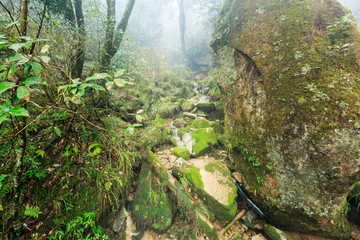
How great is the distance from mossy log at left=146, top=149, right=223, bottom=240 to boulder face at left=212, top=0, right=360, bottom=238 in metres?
1.04

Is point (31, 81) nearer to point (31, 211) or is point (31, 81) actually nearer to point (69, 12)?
point (31, 211)

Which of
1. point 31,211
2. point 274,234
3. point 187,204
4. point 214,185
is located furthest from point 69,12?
point 274,234

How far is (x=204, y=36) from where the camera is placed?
17375 millimetres

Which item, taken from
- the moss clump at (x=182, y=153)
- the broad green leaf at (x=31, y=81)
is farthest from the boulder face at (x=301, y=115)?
the broad green leaf at (x=31, y=81)

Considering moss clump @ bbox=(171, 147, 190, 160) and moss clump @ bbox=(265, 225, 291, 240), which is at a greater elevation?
moss clump @ bbox=(265, 225, 291, 240)

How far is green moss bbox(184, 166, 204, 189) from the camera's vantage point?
284 centimetres

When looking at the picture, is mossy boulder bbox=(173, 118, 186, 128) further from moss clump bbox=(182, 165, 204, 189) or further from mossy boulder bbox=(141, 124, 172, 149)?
moss clump bbox=(182, 165, 204, 189)

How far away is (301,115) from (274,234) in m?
2.15

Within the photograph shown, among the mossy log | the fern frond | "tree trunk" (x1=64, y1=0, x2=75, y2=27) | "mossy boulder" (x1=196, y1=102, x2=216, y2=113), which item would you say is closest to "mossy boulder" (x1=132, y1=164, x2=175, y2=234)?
the mossy log

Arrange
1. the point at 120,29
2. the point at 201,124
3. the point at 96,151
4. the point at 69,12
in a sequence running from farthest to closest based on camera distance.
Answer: the point at 201,124, the point at 120,29, the point at 69,12, the point at 96,151

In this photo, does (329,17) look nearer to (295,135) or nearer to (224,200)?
(295,135)

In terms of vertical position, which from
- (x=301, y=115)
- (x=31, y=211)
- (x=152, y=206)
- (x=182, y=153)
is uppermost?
(x=301, y=115)

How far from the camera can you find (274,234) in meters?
2.25

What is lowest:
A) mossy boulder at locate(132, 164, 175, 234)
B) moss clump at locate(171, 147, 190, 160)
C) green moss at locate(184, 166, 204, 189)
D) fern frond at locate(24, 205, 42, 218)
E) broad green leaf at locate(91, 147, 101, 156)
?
mossy boulder at locate(132, 164, 175, 234)
